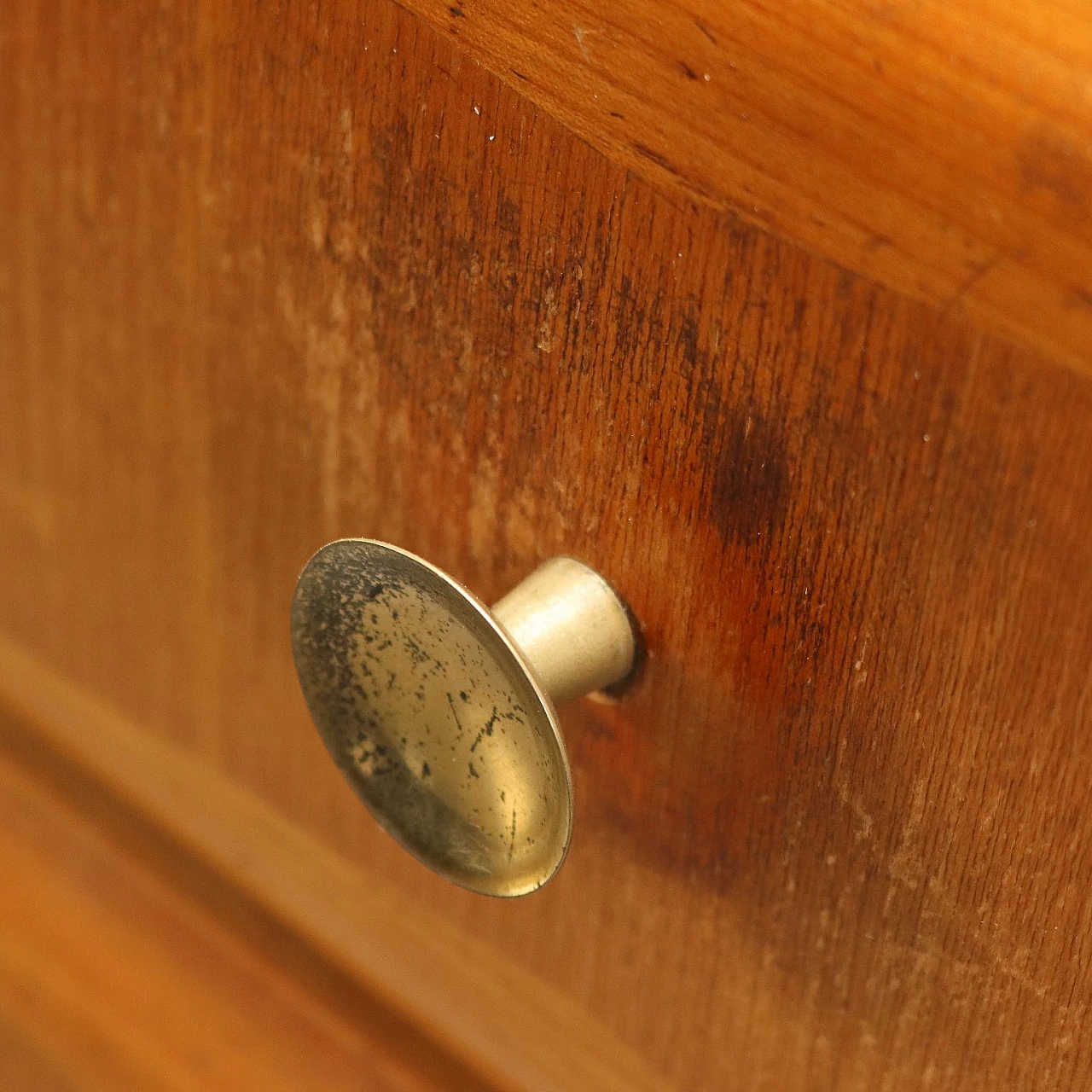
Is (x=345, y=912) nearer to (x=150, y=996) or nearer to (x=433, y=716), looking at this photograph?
(x=150, y=996)

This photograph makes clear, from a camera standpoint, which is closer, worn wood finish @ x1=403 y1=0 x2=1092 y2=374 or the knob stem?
worn wood finish @ x1=403 y1=0 x2=1092 y2=374

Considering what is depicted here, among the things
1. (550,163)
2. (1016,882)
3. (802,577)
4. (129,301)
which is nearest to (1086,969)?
(1016,882)

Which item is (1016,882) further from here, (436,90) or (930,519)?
(436,90)

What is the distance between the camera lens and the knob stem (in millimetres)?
515

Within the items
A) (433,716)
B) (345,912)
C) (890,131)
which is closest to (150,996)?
(345,912)

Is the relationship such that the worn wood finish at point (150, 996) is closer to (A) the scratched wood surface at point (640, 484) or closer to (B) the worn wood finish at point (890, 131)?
(A) the scratched wood surface at point (640, 484)

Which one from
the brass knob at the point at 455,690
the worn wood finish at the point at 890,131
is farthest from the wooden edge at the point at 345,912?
the worn wood finish at the point at 890,131

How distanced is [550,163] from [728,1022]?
1.11 feet

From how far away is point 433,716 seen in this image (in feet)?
1.67

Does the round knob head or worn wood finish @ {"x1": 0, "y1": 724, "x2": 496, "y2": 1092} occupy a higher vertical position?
the round knob head

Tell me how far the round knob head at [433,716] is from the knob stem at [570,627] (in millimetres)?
33

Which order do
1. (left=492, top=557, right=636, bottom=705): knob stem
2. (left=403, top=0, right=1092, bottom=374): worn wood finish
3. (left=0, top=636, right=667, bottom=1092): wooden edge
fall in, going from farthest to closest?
(left=0, top=636, right=667, bottom=1092): wooden edge
(left=492, top=557, right=636, bottom=705): knob stem
(left=403, top=0, right=1092, bottom=374): worn wood finish

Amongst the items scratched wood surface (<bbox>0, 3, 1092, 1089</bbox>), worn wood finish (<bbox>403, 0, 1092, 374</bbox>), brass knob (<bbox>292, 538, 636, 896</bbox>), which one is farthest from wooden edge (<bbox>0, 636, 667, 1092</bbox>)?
worn wood finish (<bbox>403, 0, 1092, 374</bbox>)

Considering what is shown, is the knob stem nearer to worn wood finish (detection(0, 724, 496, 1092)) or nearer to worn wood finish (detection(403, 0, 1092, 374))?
worn wood finish (detection(403, 0, 1092, 374))
